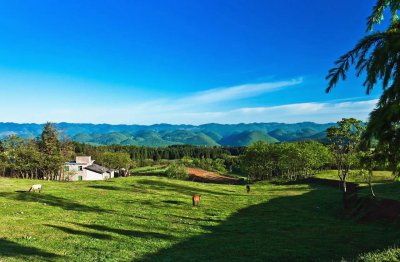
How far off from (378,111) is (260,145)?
126872 mm

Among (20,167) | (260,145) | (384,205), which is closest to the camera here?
(384,205)

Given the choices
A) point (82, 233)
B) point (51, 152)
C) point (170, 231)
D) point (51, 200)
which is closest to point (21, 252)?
point (82, 233)

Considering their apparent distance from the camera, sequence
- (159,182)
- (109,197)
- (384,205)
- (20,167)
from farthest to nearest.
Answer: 1. (20,167)
2. (159,182)
3. (109,197)
4. (384,205)

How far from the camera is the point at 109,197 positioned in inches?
2211

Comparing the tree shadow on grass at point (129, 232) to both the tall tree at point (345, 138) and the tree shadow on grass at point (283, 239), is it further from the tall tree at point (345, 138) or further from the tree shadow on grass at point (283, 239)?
the tall tree at point (345, 138)

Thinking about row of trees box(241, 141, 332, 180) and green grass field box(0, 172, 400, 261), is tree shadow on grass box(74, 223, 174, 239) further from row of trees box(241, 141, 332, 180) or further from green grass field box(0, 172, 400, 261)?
row of trees box(241, 141, 332, 180)

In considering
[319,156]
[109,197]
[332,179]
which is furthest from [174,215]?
[319,156]

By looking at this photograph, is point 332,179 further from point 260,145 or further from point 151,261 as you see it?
point 151,261

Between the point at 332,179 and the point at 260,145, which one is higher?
the point at 260,145

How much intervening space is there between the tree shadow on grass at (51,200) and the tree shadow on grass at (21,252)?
61.4 feet

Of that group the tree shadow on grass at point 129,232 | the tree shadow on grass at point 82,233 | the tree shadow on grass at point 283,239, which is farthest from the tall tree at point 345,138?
the tree shadow on grass at point 82,233

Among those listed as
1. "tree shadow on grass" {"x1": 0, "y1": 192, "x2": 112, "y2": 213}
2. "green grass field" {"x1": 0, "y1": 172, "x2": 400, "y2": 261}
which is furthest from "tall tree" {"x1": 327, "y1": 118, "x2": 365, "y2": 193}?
"tree shadow on grass" {"x1": 0, "y1": 192, "x2": 112, "y2": 213}

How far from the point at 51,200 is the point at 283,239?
35.3 m

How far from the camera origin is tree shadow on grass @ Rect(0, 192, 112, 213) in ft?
144
